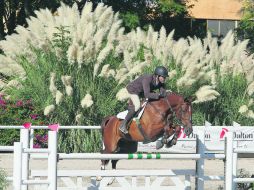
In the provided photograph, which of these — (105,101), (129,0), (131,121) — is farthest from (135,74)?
(129,0)

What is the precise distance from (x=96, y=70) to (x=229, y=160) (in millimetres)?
12510

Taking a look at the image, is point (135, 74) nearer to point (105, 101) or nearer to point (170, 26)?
point (105, 101)

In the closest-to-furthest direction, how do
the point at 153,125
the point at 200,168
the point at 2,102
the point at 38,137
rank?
the point at 200,168
the point at 153,125
the point at 38,137
the point at 2,102

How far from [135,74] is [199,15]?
27799 mm

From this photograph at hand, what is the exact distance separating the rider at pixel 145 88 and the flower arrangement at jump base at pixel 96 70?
287 inches

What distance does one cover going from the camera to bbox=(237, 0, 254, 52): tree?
3609 centimetres

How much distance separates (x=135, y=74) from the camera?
76.6ft

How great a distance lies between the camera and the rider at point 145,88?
13492 millimetres

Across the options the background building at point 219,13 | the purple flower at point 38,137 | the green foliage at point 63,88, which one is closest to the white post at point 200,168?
the green foliage at point 63,88

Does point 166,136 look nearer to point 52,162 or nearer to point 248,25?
point 52,162

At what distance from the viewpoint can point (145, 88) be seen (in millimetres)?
13500

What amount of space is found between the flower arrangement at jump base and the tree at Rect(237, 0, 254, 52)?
36.3ft

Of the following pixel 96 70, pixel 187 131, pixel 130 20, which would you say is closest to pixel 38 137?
pixel 96 70

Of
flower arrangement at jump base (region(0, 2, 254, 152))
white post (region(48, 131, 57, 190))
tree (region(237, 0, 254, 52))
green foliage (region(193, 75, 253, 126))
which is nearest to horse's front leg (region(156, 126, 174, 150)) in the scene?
white post (region(48, 131, 57, 190))
